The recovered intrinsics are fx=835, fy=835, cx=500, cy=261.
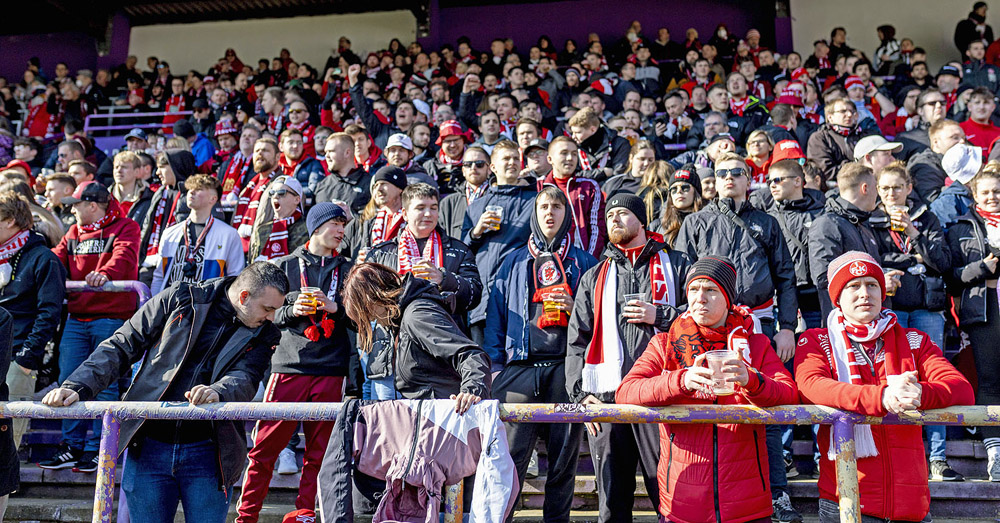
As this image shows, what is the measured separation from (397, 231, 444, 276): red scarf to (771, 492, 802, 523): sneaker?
7.46 feet

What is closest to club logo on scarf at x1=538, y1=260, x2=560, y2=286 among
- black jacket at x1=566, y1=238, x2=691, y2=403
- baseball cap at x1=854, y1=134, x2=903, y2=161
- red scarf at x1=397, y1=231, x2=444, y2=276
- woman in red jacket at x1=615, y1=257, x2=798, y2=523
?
black jacket at x1=566, y1=238, x2=691, y2=403

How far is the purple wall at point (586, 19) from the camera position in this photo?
1742cm

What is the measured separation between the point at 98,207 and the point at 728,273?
15.3ft

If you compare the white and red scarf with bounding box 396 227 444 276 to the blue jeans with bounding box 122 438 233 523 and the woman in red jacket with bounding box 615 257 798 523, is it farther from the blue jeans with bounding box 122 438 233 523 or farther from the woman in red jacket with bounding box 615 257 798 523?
the woman in red jacket with bounding box 615 257 798 523

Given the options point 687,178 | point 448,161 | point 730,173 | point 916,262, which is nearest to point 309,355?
point 687,178

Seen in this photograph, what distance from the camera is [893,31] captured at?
49.4 ft

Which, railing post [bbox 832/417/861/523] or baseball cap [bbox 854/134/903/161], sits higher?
baseball cap [bbox 854/134/903/161]

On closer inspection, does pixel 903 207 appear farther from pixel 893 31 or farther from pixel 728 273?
pixel 893 31

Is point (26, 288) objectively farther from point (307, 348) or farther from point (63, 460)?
point (307, 348)

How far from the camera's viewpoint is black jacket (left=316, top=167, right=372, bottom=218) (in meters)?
7.11

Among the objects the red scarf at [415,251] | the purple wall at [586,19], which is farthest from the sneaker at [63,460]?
the purple wall at [586,19]

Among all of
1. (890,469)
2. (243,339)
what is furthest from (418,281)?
(890,469)

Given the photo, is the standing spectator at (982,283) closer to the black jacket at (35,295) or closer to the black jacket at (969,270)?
the black jacket at (969,270)

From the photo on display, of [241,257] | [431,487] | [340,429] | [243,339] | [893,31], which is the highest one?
[893,31]
